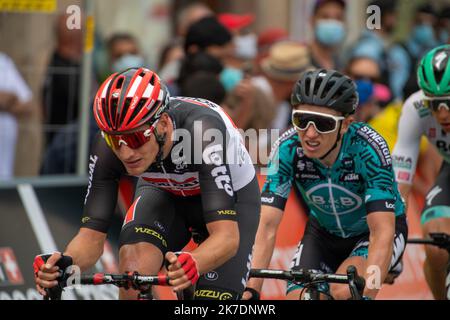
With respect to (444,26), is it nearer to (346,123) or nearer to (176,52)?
(176,52)

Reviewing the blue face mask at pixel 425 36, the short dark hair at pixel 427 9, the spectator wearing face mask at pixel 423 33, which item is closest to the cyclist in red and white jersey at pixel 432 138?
the spectator wearing face mask at pixel 423 33

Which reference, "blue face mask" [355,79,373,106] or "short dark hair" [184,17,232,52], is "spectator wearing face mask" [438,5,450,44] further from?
"short dark hair" [184,17,232,52]

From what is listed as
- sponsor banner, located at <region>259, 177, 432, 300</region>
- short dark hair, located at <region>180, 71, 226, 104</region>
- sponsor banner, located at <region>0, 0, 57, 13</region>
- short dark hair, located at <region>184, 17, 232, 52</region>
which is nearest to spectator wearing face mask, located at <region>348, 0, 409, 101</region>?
sponsor banner, located at <region>259, 177, 432, 300</region>

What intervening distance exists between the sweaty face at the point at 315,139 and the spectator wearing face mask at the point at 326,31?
5.32m

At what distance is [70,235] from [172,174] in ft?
12.1

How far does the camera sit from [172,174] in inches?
283

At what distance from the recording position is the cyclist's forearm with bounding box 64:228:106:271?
6902 millimetres

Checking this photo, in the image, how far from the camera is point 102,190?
276 inches

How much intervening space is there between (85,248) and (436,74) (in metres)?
3.20

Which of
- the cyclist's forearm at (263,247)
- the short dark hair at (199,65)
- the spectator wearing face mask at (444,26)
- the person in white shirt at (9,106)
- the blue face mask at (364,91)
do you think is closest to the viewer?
the cyclist's forearm at (263,247)

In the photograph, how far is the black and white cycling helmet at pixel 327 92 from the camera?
25.8 ft

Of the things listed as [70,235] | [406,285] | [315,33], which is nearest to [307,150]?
[70,235]

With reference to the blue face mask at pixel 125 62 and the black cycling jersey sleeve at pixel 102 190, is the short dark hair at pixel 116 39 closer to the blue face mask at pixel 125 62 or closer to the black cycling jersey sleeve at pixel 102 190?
the blue face mask at pixel 125 62

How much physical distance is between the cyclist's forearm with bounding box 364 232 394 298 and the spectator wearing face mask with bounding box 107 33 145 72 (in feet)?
18.7
